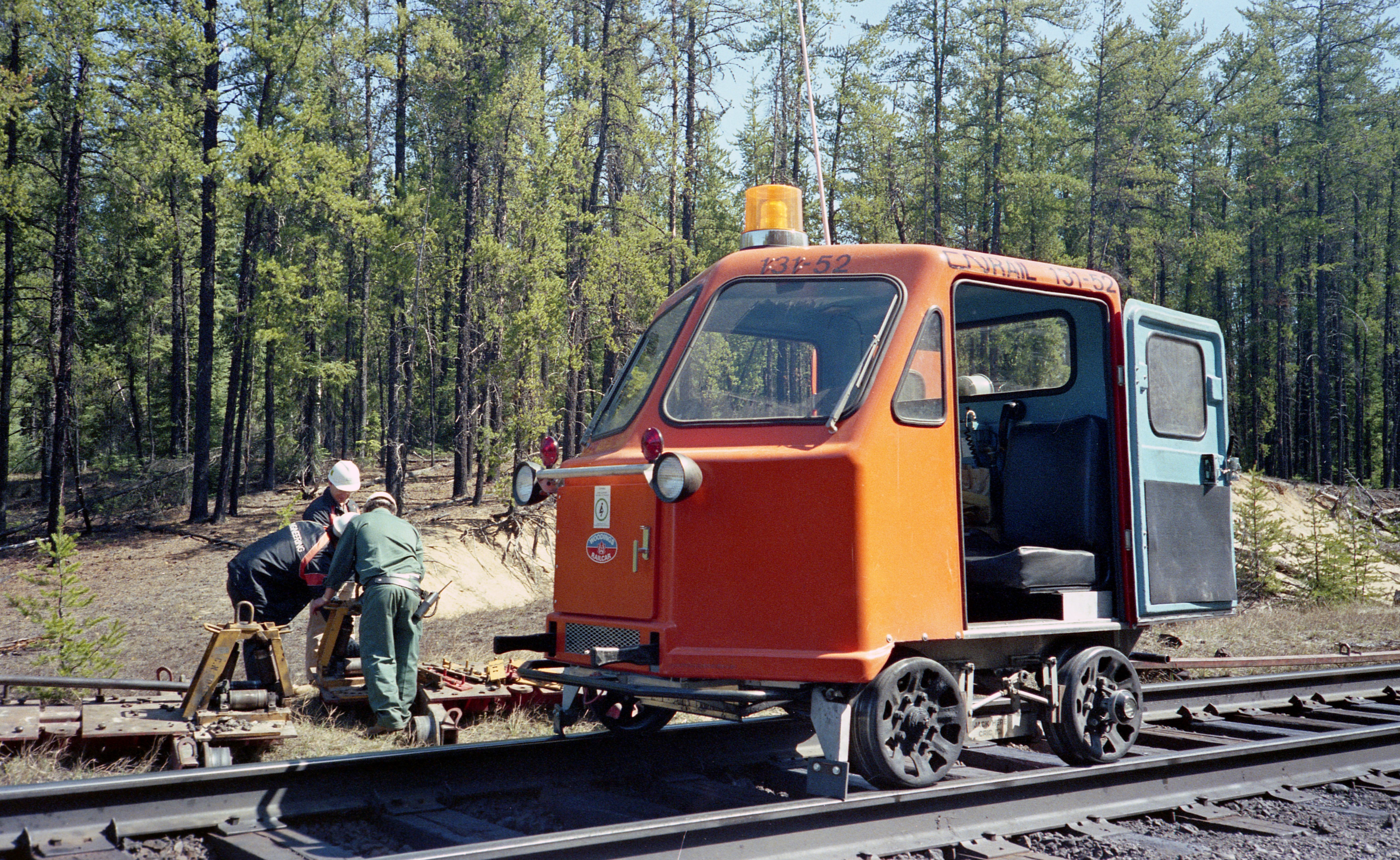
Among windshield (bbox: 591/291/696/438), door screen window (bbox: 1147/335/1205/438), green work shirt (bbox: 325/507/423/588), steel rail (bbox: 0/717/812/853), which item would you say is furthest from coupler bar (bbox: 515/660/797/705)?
door screen window (bbox: 1147/335/1205/438)

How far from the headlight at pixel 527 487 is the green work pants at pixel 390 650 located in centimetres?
133

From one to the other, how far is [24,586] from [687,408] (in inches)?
669

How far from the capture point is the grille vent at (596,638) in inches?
195

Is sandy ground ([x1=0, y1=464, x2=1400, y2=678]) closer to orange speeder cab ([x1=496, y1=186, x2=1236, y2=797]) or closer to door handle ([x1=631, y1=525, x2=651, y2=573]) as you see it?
orange speeder cab ([x1=496, y1=186, x2=1236, y2=797])

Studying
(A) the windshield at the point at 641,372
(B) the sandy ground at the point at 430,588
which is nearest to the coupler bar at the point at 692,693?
(A) the windshield at the point at 641,372

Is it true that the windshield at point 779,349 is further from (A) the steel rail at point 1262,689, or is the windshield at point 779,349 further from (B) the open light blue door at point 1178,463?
(A) the steel rail at point 1262,689

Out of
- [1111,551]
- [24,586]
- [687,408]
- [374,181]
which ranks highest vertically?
[374,181]

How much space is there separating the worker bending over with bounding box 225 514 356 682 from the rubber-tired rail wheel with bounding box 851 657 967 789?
4.06 metres

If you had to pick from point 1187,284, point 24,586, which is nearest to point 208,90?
point 24,586

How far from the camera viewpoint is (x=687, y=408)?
17.5ft

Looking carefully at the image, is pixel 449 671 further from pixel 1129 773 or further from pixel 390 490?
pixel 390 490

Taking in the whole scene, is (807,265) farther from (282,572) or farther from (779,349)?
(282,572)

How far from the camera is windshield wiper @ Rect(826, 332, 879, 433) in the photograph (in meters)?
4.74

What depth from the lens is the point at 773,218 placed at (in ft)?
19.6
